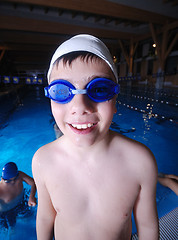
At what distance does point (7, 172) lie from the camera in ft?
8.40

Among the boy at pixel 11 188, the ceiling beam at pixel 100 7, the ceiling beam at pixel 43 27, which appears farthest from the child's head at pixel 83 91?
the ceiling beam at pixel 43 27

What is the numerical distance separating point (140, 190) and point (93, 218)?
38 centimetres

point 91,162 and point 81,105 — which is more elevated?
point 81,105

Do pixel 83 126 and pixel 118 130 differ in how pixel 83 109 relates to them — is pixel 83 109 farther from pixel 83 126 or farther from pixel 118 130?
pixel 118 130


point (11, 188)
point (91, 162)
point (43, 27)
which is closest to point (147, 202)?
point (91, 162)

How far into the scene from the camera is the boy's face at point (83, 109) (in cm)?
83

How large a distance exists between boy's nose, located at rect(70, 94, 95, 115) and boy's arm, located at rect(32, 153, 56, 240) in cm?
55

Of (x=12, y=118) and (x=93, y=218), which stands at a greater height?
(x=93, y=218)

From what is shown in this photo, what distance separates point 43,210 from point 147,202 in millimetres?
783

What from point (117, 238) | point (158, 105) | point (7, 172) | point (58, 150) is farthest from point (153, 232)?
point (158, 105)

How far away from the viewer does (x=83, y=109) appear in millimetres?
821

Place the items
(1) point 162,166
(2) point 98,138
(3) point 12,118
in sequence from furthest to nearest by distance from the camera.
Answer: (3) point 12,118 < (1) point 162,166 < (2) point 98,138

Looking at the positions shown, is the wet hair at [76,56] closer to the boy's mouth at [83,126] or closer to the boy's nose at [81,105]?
the boy's nose at [81,105]

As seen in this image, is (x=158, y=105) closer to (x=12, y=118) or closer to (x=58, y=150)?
(x=12, y=118)
